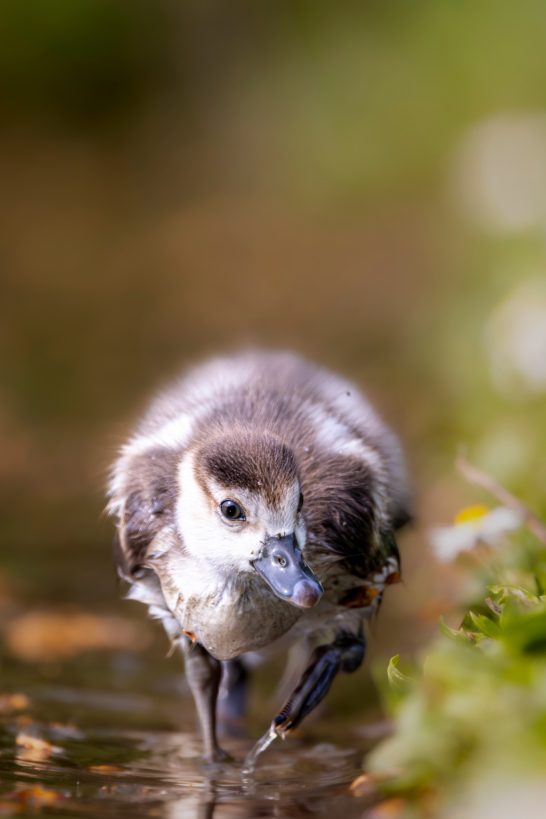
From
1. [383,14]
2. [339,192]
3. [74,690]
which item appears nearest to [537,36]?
[339,192]

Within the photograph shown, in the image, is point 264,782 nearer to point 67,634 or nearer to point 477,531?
point 477,531

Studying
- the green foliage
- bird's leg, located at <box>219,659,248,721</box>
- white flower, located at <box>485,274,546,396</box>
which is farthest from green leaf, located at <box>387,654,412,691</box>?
white flower, located at <box>485,274,546,396</box>

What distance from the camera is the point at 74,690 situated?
5.77m

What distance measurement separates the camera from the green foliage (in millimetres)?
2998

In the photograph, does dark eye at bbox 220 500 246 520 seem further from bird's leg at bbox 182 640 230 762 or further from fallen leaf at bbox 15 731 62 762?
fallen leaf at bbox 15 731 62 762

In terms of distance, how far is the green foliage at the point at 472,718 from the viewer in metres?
3.00

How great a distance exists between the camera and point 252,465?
13.7 feet

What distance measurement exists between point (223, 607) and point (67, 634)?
99.7 inches

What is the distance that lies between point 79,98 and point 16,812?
93.9ft


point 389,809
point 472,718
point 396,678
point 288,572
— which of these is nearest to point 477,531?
point 288,572

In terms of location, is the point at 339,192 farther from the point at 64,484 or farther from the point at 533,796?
the point at 533,796

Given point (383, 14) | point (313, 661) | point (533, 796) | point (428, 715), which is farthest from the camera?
point (383, 14)

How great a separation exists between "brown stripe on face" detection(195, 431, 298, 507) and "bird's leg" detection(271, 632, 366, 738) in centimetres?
87

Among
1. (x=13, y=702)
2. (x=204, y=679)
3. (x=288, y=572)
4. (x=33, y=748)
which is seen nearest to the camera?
(x=288, y=572)
